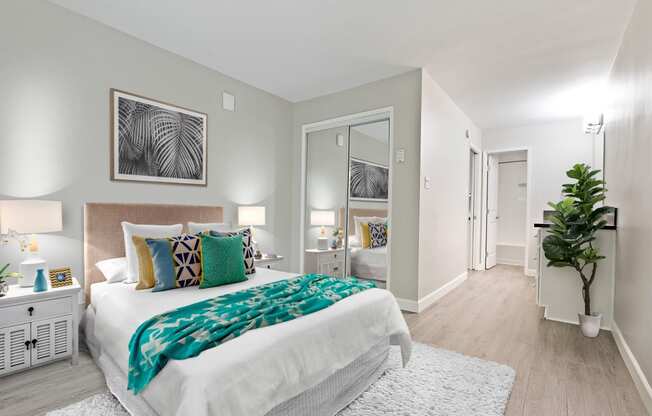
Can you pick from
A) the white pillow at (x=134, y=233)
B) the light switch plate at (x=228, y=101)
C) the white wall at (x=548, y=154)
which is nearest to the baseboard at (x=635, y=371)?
the white wall at (x=548, y=154)

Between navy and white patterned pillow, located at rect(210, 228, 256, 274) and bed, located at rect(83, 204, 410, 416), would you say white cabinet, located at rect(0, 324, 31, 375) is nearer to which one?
bed, located at rect(83, 204, 410, 416)

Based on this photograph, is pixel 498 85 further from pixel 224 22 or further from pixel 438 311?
pixel 224 22

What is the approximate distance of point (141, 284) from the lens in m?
2.41

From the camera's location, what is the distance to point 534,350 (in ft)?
8.84

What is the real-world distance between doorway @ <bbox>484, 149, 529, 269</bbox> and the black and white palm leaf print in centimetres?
560

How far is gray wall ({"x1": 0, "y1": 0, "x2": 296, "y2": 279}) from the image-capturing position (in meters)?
2.39

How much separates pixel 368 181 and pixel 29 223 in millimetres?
3148

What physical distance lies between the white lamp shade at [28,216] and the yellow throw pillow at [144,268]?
0.55m

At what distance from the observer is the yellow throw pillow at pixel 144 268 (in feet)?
7.92

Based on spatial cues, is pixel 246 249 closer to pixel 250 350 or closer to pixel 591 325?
pixel 250 350

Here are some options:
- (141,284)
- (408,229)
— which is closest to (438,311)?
(408,229)

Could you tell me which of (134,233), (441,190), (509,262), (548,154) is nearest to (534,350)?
(441,190)

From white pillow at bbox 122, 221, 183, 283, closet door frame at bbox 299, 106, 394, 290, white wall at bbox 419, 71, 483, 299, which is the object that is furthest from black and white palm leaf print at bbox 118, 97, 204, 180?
white wall at bbox 419, 71, 483, 299

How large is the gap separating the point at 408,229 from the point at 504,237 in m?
4.62
